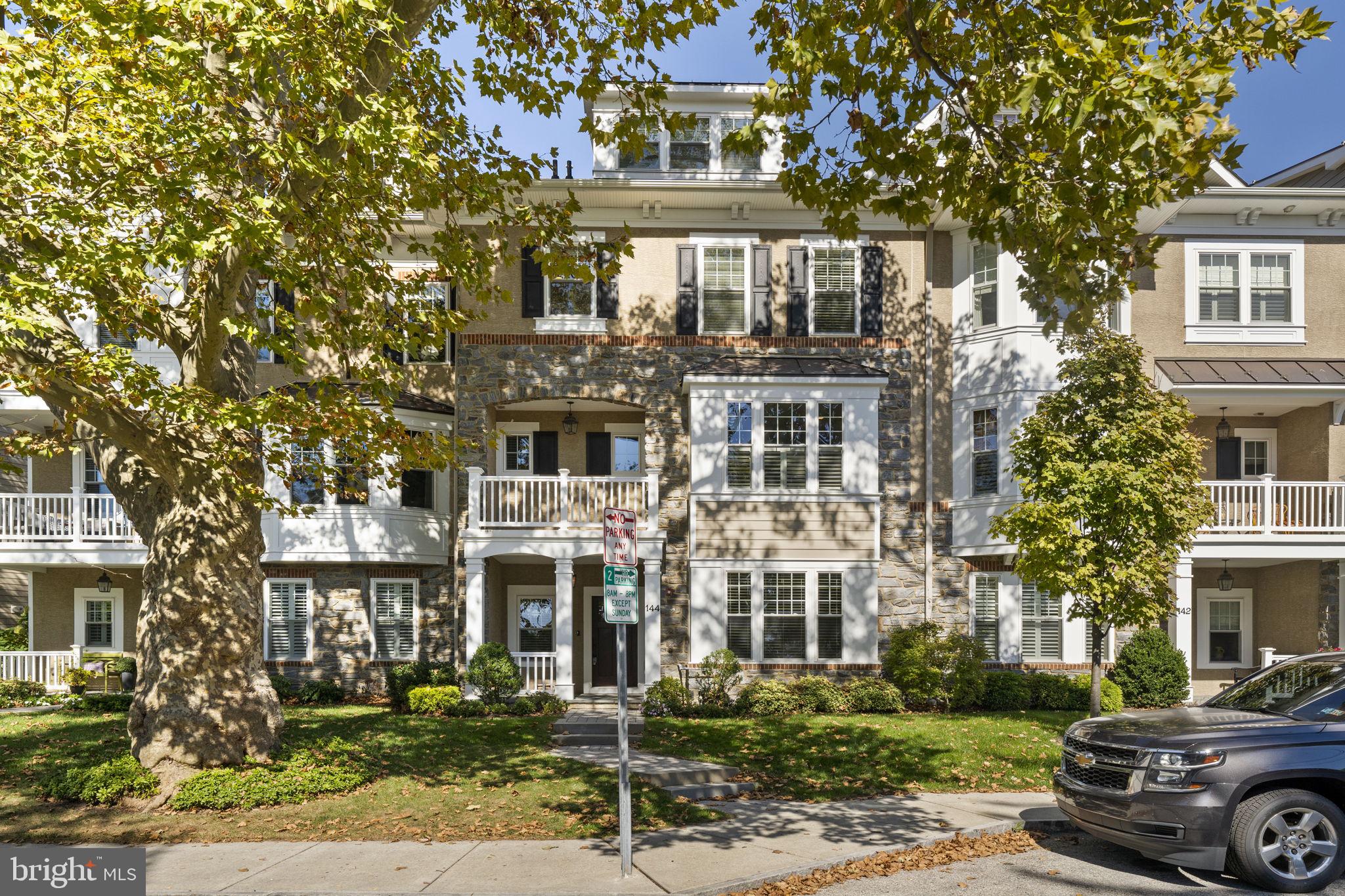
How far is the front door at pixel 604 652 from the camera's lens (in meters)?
19.8

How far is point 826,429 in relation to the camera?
714 inches

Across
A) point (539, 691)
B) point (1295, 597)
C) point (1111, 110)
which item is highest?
point (1111, 110)

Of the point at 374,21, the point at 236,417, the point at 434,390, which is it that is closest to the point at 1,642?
the point at 434,390

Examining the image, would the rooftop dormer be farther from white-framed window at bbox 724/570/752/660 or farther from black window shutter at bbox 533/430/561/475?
white-framed window at bbox 724/570/752/660

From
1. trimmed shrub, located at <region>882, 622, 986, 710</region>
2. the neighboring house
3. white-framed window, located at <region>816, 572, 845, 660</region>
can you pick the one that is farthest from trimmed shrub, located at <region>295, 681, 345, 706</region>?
trimmed shrub, located at <region>882, 622, 986, 710</region>

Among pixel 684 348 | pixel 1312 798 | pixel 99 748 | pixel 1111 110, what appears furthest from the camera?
pixel 684 348

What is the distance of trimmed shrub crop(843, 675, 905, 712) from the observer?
16688 millimetres

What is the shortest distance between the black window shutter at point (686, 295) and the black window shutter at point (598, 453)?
9.30 feet

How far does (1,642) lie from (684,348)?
15074 millimetres

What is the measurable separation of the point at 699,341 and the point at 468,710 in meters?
8.19

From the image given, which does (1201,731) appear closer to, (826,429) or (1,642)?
(826,429)

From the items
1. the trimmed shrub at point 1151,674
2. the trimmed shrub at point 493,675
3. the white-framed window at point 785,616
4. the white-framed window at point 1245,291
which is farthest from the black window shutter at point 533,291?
the white-framed window at point 1245,291

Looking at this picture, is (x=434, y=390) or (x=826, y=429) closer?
(x=826, y=429)

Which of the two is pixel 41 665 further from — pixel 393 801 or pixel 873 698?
pixel 873 698
